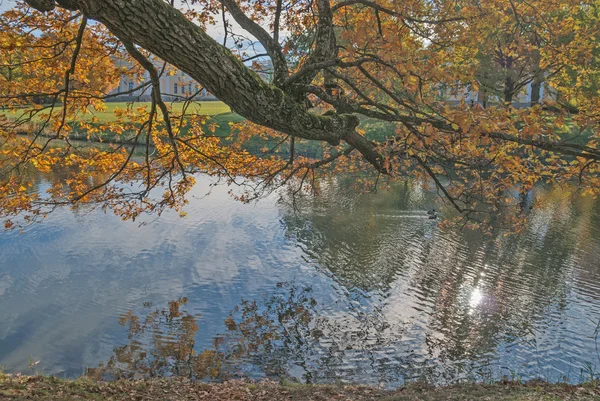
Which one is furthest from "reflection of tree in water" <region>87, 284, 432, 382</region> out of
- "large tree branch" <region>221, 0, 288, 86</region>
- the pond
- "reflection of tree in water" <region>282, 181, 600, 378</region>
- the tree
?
"large tree branch" <region>221, 0, 288, 86</region>

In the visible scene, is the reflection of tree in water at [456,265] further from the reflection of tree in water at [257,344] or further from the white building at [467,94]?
the white building at [467,94]

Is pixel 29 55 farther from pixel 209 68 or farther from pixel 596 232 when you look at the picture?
pixel 596 232

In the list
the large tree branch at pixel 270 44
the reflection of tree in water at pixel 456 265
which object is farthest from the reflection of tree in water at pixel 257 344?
the large tree branch at pixel 270 44

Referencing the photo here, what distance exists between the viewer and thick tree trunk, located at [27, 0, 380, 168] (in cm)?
326

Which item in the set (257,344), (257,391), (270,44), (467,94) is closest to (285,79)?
(270,44)

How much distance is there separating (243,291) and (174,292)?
5.41 ft

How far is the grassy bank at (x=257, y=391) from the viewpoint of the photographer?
18.2ft

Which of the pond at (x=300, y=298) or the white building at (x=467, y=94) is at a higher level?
the white building at (x=467, y=94)

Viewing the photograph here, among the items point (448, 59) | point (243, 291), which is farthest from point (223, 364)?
point (448, 59)

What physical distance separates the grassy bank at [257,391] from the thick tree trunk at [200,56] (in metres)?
3.76

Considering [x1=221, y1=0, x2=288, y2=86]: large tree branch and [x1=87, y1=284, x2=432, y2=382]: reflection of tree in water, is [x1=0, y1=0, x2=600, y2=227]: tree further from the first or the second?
[x1=87, y1=284, x2=432, y2=382]: reflection of tree in water

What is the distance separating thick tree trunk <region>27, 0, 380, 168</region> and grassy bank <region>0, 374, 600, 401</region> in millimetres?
3764

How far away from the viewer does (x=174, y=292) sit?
36.3 ft

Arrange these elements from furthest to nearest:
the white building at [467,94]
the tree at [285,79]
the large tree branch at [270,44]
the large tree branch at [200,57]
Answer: the white building at [467,94]
the large tree branch at [270,44]
the tree at [285,79]
the large tree branch at [200,57]
